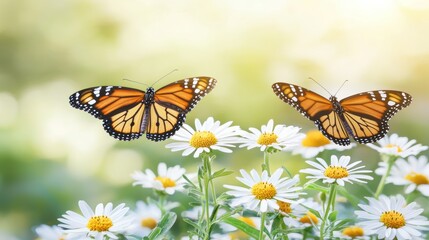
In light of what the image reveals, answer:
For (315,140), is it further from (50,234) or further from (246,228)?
(50,234)

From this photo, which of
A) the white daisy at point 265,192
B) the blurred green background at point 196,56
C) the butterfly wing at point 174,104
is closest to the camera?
the white daisy at point 265,192

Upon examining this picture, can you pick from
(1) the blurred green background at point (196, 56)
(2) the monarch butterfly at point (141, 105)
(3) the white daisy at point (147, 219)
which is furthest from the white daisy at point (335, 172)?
(1) the blurred green background at point (196, 56)

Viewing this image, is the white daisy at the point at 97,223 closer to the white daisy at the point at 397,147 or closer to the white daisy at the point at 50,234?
the white daisy at the point at 50,234

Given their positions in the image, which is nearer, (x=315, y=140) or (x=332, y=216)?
(x=332, y=216)

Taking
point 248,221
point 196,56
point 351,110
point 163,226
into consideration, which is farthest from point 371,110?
point 196,56

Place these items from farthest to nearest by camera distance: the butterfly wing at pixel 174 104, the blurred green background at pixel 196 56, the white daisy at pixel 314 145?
the blurred green background at pixel 196 56
the white daisy at pixel 314 145
the butterfly wing at pixel 174 104

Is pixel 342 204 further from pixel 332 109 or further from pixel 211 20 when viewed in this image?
pixel 211 20

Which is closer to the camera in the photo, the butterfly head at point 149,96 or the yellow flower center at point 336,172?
the yellow flower center at point 336,172

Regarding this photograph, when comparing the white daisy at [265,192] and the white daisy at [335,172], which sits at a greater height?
the white daisy at [335,172]
